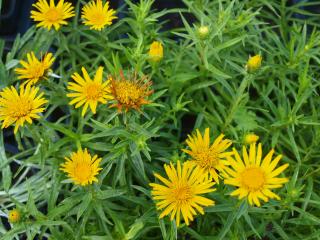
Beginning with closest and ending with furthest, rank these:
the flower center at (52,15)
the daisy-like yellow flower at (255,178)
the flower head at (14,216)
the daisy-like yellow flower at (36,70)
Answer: the daisy-like yellow flower at (255,178), the flower head at (14,216), the daisy-like yellow flower at (36,70), the flower center at (52,15)

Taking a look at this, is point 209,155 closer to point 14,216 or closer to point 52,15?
point 14,216

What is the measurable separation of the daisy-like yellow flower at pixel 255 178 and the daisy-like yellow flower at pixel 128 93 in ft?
0.84

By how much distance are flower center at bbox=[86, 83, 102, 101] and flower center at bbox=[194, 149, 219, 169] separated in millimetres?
301

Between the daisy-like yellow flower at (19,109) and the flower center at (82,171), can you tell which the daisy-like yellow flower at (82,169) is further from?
the daisy-like yellow flower at (19,109)

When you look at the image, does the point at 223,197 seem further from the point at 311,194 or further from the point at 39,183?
the point at 39,183

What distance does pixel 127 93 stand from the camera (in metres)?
1.02

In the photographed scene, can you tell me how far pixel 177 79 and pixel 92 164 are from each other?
0.43 m

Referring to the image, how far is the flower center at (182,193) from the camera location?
1.05 m

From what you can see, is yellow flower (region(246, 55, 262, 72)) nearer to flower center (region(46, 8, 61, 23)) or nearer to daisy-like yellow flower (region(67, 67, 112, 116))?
daisy-like yellow flower (region(67, 67, 112, 116))

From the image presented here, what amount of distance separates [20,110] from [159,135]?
366 mm

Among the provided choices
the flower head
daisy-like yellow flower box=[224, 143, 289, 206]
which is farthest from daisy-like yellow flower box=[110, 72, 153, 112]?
the flower head

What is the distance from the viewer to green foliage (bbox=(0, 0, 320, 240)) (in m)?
1.15

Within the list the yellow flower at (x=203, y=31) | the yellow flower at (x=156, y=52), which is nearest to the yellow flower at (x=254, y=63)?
the yellow flower at (x=203, y=31)

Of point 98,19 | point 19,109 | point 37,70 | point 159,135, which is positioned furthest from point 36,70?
point 159,135
